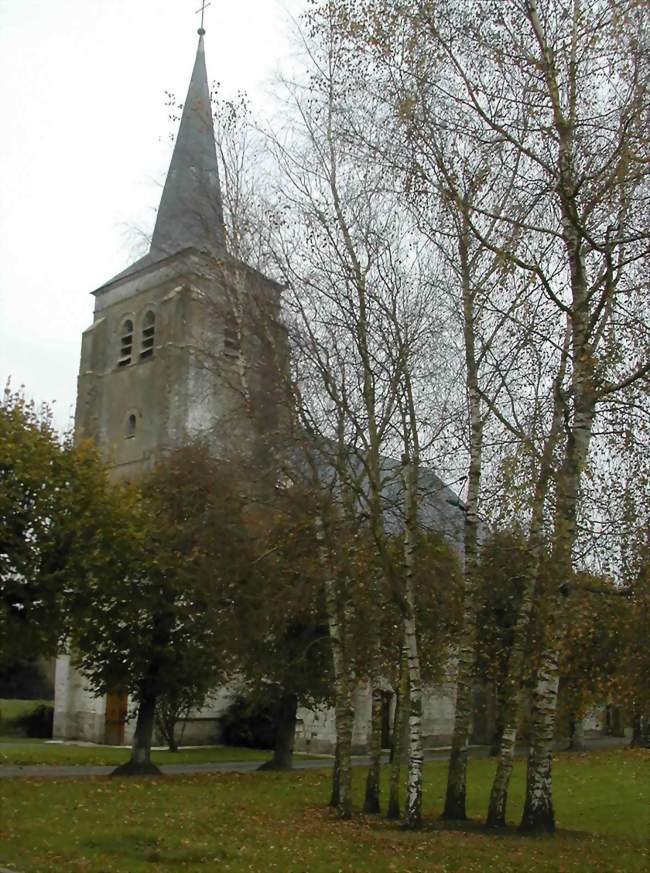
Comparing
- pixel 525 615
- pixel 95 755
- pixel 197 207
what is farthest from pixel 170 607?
pixel 525 615

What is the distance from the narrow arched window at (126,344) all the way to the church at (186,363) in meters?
0.07

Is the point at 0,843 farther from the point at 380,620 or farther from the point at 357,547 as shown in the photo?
the point at 380,620

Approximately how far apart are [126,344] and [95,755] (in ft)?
76.2

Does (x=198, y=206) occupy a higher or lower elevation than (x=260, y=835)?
higher

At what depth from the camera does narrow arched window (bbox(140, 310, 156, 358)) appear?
1858 inches

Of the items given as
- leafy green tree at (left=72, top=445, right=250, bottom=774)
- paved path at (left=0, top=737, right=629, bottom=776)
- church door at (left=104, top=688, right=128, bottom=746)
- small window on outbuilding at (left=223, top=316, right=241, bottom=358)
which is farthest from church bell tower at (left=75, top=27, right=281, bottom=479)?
church door at (left=104, top=688, right=128, bottom=746)

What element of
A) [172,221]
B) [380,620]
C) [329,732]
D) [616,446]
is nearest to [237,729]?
[329,732]

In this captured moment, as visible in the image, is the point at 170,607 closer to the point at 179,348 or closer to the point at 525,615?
the point at 179,348

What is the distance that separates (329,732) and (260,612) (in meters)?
15.1

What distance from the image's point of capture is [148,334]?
47.9 meters

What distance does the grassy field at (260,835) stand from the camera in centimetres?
1074

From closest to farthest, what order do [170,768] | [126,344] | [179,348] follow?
[179,348]
[170,768]
[126,344]

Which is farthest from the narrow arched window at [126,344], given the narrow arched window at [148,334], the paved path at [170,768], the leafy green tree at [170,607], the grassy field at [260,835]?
the grassy field at [260,835]

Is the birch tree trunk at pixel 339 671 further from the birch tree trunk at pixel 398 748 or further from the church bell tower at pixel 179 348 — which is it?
the church bell tower at pixel 179 348
